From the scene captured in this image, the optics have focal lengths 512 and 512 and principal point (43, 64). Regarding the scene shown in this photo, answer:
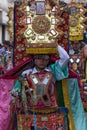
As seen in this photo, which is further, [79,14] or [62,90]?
[79,14]

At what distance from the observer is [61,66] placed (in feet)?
20.9

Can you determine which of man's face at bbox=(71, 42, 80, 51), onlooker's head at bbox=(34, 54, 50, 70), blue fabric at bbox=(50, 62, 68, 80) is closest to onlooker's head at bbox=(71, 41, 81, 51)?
man's face at bbox=(71, 42, 80, 51)

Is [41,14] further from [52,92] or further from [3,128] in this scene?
[3,128]

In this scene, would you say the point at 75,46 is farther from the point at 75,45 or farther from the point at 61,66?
the point at 61,66

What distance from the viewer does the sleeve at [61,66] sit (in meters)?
6.29

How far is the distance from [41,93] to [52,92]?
202 millimetres

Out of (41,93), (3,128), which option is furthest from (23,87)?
(3,128)

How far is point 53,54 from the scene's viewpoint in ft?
21.0

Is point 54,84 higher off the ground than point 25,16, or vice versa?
point 25,16

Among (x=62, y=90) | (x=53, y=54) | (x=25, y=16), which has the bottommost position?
(x=62, y=90)

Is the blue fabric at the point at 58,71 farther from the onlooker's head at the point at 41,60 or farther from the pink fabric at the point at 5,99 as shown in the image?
the pink fabric at the point at 5,99

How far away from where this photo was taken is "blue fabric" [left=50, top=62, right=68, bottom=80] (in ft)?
20.9

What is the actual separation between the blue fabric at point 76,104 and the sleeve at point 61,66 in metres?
0.25

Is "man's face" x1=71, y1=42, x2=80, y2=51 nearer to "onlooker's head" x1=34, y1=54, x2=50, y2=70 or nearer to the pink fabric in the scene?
the pink fabric
